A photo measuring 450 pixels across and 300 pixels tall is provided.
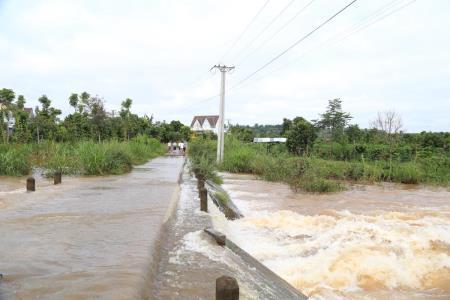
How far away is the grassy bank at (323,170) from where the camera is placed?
53.9ft

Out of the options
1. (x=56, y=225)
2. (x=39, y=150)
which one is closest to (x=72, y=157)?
(x=39, y=150)

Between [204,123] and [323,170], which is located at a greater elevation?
[204,123]

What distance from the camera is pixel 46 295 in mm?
4074

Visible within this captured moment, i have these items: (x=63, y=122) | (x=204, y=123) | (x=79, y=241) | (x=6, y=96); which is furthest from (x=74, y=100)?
(x=204, y=123)

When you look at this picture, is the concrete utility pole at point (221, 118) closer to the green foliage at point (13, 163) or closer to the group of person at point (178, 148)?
the green foliage at point (13, 163)

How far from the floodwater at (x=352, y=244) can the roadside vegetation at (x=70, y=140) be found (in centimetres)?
655

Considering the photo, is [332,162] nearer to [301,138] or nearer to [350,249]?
[301,138]

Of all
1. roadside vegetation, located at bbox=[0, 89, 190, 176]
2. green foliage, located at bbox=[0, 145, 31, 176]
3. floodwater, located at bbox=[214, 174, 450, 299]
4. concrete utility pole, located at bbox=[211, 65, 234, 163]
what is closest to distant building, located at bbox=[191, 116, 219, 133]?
roadside vegetation, located at bbox=[0, 89, 190, 176]

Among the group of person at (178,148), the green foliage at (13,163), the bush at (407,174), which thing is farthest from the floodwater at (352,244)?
the group of person at (178,148)

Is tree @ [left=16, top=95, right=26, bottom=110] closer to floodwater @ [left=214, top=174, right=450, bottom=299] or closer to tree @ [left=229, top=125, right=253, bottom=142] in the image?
tree @ [left=229, top=125, right=253, bottom=142]

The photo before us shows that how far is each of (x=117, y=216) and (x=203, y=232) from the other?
84.8 inches

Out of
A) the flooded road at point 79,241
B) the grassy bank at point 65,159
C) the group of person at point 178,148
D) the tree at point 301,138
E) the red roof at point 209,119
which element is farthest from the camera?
the red roof at point 209,119

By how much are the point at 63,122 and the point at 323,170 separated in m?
25.5

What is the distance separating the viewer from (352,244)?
25.3ft
